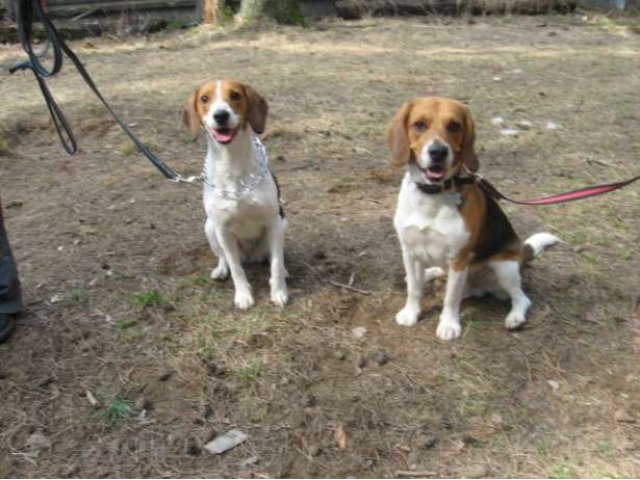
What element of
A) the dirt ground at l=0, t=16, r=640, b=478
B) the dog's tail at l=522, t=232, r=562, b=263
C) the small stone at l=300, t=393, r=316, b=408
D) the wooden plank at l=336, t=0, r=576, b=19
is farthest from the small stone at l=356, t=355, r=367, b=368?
the wooden plank at l=336, t=0, r=576, b=19

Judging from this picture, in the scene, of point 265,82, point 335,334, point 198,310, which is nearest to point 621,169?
point 335,334

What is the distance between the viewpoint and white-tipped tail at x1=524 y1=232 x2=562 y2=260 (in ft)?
13.8

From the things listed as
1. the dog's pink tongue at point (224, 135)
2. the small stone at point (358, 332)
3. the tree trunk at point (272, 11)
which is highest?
the dog's pink tongue at point (224, 135)

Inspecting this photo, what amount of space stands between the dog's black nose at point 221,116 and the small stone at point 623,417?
2343mm

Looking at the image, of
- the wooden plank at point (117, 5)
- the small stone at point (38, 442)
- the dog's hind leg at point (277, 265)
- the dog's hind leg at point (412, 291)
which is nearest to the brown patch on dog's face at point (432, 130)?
the dog's hind leg at point (412, 291)

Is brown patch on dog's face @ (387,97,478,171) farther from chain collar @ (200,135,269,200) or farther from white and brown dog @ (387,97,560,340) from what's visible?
chain collar @ (200,135,269,200)

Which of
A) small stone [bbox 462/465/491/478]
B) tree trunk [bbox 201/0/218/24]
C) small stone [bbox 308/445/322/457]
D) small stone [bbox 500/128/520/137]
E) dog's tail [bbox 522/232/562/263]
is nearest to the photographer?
small stone [bbox 462/465/491/478]

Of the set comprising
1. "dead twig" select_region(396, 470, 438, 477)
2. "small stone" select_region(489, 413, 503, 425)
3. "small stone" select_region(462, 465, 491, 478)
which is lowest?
"dead twig" select_region(396, 470, 438, 477)

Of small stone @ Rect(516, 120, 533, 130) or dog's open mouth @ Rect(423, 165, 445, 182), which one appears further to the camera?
small stone @ Rect(516, 120, 533, 130)

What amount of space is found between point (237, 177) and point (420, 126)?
1.07 m

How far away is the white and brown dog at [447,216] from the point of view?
3.26m

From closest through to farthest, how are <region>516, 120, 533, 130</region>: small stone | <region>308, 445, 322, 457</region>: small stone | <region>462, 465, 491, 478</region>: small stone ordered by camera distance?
<region>462, 465, 491, 478</region>: small stone → <region>308, 445, 322, 457</region>: small stone → <region>516, 120, 533, 130</region>: small stone

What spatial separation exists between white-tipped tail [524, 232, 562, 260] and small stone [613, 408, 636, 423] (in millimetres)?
1269

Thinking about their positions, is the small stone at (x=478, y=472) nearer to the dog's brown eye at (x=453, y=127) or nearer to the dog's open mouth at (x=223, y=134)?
the dog's brown eye at (x=453, y=127)
